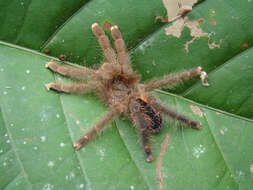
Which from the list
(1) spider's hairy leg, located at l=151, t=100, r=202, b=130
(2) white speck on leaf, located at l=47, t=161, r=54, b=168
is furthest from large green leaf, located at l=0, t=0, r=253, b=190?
(1) spider's hairy leg, located at l=151, t=100, r=202, b=130

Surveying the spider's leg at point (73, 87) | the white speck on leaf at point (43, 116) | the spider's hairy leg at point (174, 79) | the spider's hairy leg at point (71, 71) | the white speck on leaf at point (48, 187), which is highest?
the spider's hairy leg at point (71, 71)

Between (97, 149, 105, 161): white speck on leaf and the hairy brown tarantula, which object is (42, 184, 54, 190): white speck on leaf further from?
(97, 149, 105, 161): white speck on leaf

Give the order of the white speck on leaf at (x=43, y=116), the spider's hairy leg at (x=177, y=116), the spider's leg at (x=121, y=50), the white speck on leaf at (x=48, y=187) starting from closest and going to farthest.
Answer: the white speck on leaf at (x=48, y=187), the white speck on leaf at (x=43, y=116), the spider's leg at (x=121, y=50), the spider's hairy leg at (x=177, y=116)

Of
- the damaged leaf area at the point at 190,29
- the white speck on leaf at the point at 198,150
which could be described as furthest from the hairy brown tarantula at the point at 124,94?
the damaged leaf area at the point at 190,29

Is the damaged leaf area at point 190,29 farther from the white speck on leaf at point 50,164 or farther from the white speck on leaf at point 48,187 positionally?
the white speck on leaf at point 48,187

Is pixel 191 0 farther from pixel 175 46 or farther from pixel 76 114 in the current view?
pixel 76 114

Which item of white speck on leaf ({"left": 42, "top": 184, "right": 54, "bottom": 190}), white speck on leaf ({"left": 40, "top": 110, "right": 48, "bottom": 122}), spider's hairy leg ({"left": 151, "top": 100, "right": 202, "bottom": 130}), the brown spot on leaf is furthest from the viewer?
the brown spot on leaf

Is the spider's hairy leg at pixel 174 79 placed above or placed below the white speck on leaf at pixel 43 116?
below

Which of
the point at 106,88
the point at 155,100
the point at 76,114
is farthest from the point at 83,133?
the point at 155,100
